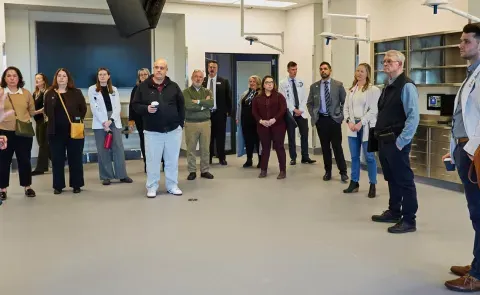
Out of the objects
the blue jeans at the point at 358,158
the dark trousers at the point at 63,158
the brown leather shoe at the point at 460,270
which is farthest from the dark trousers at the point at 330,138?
the brown leather shoe at the point at 460,270

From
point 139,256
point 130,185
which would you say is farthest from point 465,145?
point 130,185

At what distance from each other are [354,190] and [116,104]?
10.1 ft

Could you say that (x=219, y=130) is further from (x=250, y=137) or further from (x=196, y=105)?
(x=196, y=105)

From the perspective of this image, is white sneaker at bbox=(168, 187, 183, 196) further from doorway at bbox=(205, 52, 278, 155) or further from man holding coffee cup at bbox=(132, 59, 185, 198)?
doorway at bbox=(205, 52, 278, 155)

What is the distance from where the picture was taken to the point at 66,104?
19.9 feet

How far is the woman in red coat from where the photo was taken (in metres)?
7.04

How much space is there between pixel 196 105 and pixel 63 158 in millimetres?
1789

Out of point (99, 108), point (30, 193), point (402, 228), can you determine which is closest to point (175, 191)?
point (99, 108)

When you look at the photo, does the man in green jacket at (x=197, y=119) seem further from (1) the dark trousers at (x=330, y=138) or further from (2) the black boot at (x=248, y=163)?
(1) the dark trousers at (x=330, y=138)

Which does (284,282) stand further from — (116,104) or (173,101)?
(116,104)

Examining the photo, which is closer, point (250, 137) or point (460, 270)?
point (460, 270)

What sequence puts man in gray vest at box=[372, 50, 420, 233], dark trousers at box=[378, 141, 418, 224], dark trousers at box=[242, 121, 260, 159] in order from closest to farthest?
man in gray vest at box=[372, 50, 420, 233] < dark trousers at box=[378, 141, 418, 224] < dark trousers at box=[242, 121, 260, 159]

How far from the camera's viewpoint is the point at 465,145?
3033 millimetres

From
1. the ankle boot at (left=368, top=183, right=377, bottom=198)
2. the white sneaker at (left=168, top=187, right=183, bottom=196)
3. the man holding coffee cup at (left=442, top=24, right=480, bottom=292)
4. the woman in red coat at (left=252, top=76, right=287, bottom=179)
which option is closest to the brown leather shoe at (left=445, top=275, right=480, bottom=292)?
the man holding coffee cup at (left=442, top=24, right=480, bottom=292)
